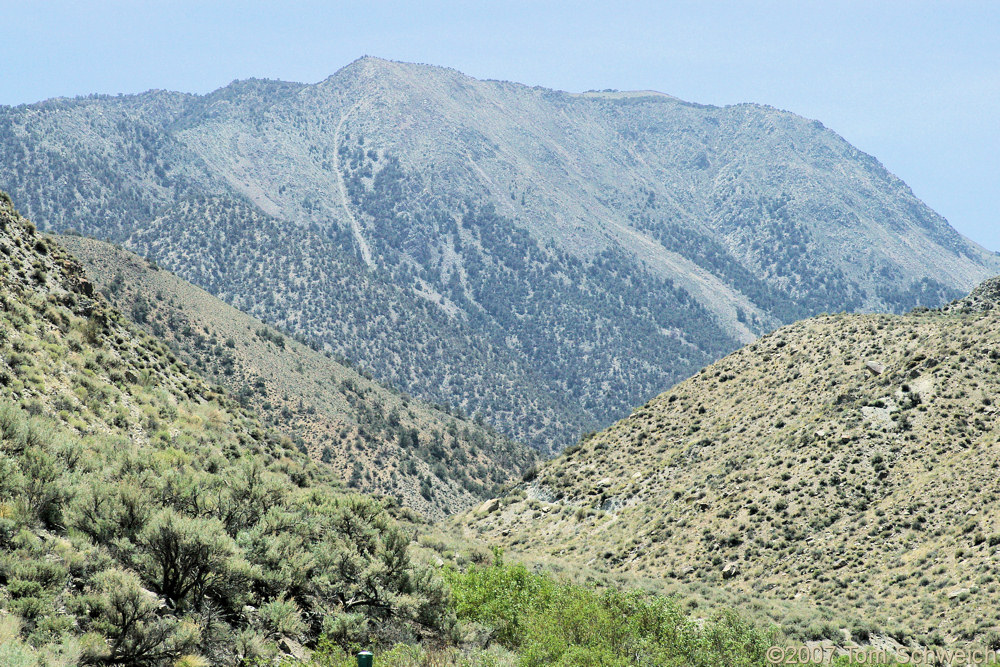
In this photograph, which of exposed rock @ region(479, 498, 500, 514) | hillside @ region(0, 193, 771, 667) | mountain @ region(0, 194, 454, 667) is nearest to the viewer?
mountain @ region(0, 194, 454, 667)

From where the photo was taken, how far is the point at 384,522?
17844mm

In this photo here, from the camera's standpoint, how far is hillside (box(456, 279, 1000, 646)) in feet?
86.5

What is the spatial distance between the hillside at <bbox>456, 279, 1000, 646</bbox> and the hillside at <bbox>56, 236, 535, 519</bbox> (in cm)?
2208

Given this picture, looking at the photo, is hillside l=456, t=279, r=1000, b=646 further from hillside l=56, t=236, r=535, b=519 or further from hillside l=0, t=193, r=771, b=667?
hillside l=56, t=236, r=535, b=519

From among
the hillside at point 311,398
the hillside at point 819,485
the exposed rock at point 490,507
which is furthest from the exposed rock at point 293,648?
the hillside at point 311,398

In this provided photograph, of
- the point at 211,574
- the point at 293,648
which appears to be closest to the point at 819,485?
the point at 293,648

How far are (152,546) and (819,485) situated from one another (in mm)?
29917

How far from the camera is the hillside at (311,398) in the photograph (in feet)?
228

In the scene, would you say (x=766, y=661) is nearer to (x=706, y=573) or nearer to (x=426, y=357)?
(x=706, y=573)

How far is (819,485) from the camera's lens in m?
34.6

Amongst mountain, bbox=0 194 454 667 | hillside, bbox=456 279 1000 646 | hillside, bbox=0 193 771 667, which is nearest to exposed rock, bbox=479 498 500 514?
hillside, bbox=456 279 1000 646

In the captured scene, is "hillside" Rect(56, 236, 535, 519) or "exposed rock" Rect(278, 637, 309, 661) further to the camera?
"hillside" Rect(56, 236, 535, 519)

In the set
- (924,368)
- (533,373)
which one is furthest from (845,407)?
(533,373)

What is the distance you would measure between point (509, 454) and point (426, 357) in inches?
2361
